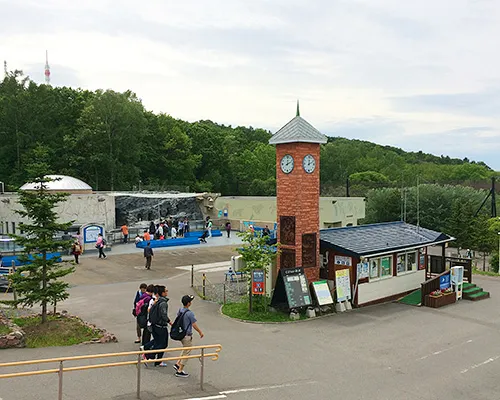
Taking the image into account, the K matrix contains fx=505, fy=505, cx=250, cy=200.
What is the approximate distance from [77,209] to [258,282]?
827 inches

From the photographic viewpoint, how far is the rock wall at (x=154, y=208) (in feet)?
132

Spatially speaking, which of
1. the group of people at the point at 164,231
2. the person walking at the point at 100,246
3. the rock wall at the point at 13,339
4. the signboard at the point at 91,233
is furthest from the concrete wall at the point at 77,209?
the rock wall at the point at 13,339

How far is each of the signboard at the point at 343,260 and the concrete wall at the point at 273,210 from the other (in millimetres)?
23373

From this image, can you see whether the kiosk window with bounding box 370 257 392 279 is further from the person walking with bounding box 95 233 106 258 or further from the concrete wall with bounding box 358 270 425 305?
the person walking with bounding box 95 233 106 258

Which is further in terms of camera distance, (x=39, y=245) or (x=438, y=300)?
(x=438, y=300)

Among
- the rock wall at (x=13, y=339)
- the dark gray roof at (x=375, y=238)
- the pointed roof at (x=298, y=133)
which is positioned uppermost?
the pointed roof at (x=298, y=133)

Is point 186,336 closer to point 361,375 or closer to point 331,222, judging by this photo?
point 361,375

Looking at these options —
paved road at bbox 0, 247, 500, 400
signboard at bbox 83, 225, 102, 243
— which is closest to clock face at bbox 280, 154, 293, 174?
paved road at bbox 0, 247, 500, 400

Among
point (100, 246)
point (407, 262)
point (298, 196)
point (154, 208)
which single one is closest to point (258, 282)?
point (298, 196)

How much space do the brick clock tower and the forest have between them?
102 ft

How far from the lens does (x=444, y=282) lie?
748 inches

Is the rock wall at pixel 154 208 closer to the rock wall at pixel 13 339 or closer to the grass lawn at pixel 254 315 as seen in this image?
the grass lawn at pixel 254 315

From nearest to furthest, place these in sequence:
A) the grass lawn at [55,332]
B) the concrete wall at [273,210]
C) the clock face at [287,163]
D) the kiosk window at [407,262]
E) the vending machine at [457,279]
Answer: the grass lawn at [55,332]
the clock face at [287,163]
the vending machine at [457,279]
the kiosk window at [407,262]
the concrete wall at [273,210]

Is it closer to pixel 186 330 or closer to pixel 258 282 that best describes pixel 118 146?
pixel 258 282
